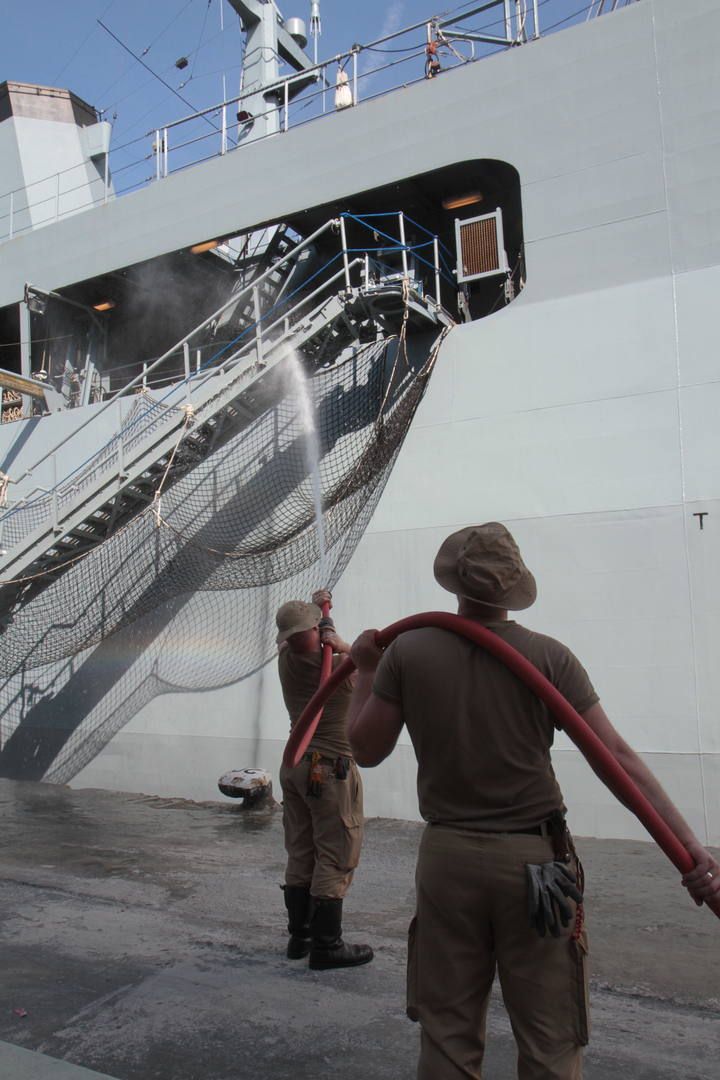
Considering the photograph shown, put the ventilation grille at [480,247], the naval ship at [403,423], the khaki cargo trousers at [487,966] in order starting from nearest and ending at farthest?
the khaki cargo trousers at [487,966]
the naval ship at [403,423]
the ventilation grille at [480,247]

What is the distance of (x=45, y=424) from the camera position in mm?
10242

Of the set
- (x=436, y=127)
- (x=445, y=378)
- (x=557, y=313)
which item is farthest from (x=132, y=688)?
(x=436, y=127)

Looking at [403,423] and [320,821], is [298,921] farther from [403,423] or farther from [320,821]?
[403,423]

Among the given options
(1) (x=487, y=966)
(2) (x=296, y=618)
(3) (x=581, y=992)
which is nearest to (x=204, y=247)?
(2) (x=296, y=618)

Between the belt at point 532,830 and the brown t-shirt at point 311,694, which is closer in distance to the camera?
the belt at point 532,830

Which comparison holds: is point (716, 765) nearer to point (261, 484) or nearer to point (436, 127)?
point (261, 484)

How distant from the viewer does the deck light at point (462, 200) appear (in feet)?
29.7

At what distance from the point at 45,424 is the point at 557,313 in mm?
6419

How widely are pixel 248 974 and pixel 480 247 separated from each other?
6864 mm

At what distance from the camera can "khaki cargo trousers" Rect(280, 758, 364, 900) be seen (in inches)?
146

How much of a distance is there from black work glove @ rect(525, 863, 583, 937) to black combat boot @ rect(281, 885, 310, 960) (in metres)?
2.13

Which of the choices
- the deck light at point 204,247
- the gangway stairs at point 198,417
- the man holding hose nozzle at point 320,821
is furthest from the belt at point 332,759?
the deck light at point 204,247

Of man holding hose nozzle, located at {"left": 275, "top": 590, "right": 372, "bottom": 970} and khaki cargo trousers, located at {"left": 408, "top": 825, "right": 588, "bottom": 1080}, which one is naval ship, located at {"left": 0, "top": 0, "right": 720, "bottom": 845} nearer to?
man holding hose nozzle, located at {"left": 275, "top": 590, "right": 372, "bottom": 970}

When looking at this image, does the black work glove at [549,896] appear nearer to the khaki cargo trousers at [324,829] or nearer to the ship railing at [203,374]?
the khaki cargo trousers at [324,829]
